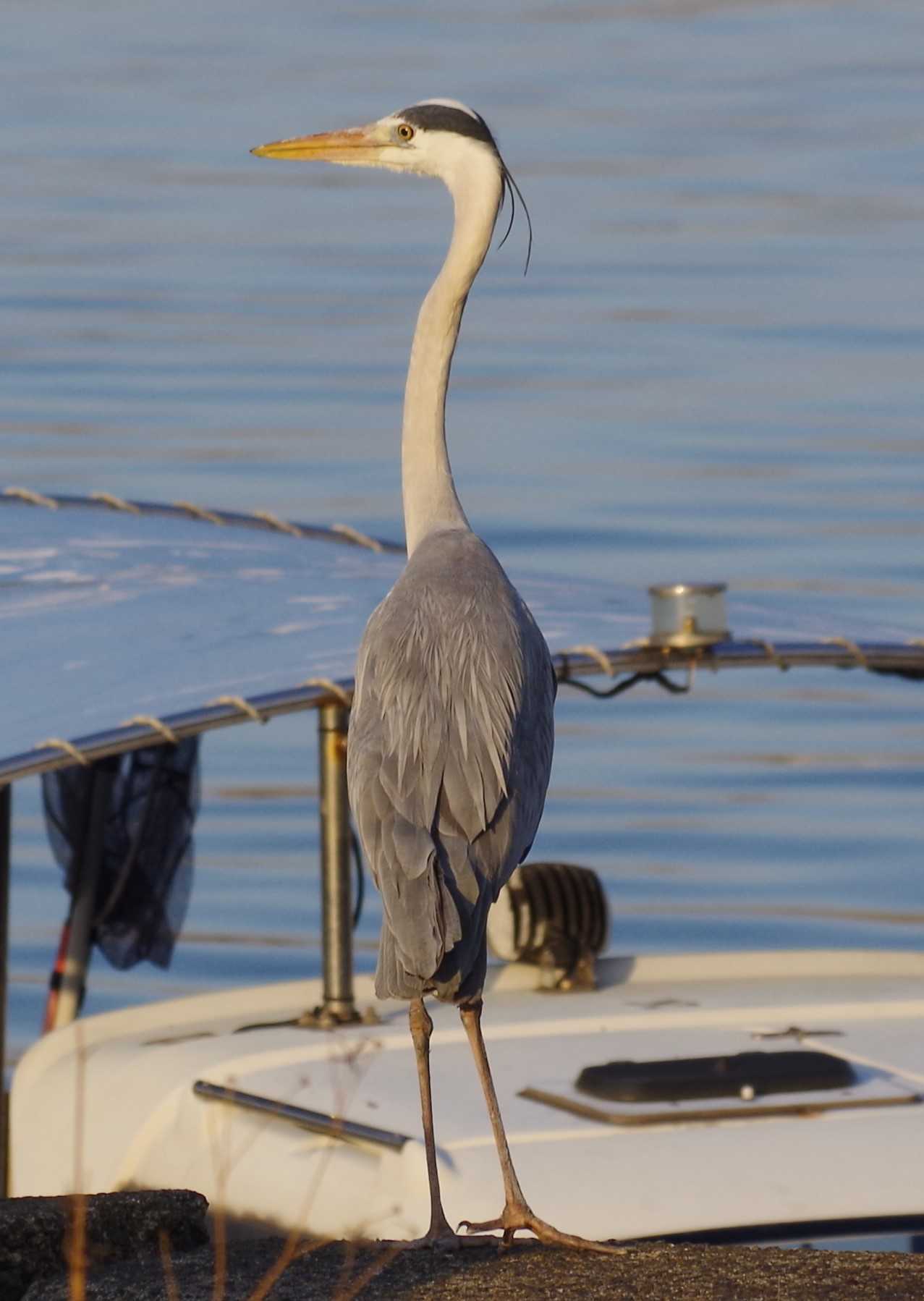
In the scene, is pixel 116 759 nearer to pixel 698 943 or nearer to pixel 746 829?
pixel 698 943

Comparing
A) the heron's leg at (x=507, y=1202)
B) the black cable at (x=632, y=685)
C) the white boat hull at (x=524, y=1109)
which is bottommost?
the white boat hull at (x=524, y=1109)

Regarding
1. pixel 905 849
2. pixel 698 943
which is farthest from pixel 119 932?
pixel 905 849

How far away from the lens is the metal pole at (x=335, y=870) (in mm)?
9242

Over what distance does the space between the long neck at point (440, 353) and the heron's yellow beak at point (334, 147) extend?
43 centimetres

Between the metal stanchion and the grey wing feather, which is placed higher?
the grey wing feather

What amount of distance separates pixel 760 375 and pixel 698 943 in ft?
61.2

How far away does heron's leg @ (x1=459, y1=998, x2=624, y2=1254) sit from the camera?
20.4ft

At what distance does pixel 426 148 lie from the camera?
7.85 meters

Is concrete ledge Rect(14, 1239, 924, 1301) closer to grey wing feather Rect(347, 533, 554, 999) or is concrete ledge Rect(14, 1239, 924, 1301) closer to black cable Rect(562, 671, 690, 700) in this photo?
grey wing feather Rect(347, 533, 554, 999)

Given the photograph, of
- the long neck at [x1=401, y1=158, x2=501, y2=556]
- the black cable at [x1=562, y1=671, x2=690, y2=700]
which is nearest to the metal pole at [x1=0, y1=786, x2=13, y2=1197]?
the black cable at [x1=562, y1=671, x2=690, y2=700]

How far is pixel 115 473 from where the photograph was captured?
98.7 ft

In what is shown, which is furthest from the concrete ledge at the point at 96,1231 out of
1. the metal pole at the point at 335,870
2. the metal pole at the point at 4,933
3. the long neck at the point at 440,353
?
the metal pole at the point at 335,870

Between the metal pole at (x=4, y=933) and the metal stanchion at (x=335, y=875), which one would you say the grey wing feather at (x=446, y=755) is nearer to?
the metal stanchion at (x=335, y=875)

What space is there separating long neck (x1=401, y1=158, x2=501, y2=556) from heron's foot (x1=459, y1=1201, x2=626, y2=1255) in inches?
74.6
